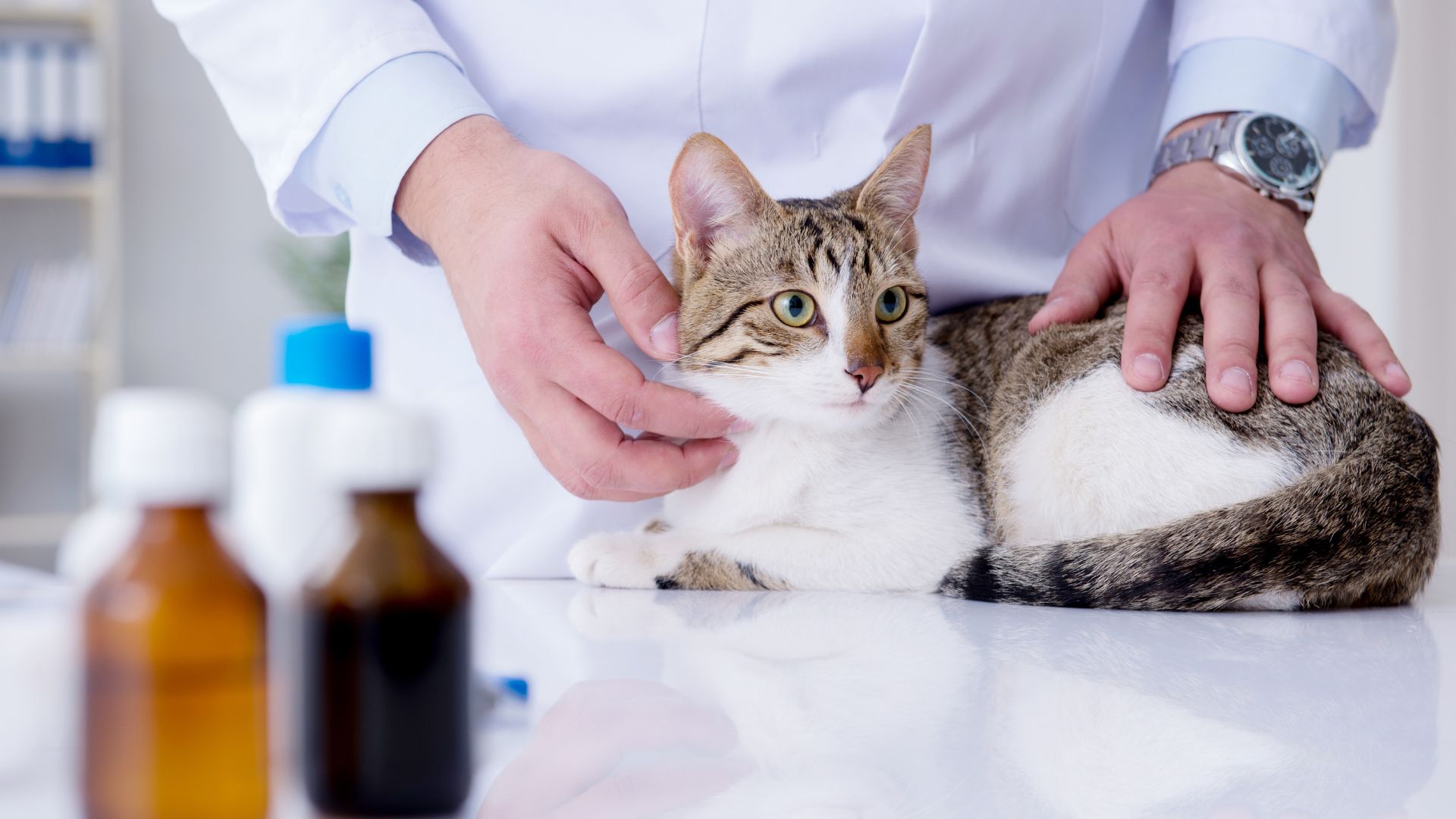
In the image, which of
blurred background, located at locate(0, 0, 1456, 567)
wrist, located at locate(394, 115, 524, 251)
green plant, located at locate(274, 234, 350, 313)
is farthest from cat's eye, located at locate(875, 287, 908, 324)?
green plant, located at locate(274, 234, 350, 313)

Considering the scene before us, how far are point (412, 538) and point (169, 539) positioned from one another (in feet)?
0.30

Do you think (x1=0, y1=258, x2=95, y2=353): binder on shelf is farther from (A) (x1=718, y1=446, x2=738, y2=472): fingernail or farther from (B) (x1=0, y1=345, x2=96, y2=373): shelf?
(A) (x1=718, y1=446, x2=738, y2=472): fingernail

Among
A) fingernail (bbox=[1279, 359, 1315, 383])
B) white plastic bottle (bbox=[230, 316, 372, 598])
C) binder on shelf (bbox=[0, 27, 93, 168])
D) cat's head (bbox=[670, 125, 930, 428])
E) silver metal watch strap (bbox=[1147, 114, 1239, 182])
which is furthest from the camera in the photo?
binder on shelf (bbox=[0, 27, 93, 168])

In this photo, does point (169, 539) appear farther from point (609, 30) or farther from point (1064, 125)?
point (1064, 125)

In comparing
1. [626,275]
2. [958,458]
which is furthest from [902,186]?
[626,275]

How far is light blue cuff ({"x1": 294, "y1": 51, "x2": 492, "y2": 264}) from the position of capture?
144cm

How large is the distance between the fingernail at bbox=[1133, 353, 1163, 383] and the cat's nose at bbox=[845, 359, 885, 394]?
1.12 ft

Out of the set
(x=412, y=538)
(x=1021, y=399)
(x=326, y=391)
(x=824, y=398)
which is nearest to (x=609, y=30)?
(x=824, y=398)

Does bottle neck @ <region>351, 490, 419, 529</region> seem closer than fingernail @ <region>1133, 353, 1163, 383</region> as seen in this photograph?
Yes

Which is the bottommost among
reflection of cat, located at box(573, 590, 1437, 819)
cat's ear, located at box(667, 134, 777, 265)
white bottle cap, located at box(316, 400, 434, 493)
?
reflection of cat, located at box(573, 590, 1437, 819)

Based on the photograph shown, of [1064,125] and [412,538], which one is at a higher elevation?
[1064,125]

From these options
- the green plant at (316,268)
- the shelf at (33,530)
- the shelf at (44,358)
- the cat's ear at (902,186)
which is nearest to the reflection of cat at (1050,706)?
the cat's ear at (902,186)

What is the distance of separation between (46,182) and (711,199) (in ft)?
14.2

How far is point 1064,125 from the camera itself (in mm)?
1813
